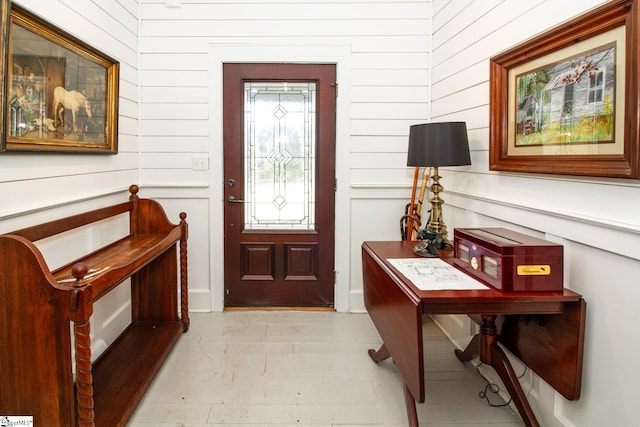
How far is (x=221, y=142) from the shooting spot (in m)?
3.31

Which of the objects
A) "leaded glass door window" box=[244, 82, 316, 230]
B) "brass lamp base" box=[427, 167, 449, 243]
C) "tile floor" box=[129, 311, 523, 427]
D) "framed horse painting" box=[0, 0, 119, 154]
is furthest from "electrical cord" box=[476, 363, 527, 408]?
"framed horse painting" box=[0, 0, 119, 154]

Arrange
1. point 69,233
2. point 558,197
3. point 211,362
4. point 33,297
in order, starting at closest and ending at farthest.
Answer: point 33,297
point 558,197
point 69,233
point 211,362

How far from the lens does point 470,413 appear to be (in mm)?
2062

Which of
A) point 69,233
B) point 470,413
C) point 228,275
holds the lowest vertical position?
point 470,413

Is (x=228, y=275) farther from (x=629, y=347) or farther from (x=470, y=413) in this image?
(x=629, y=347)

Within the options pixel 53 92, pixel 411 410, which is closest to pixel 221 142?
pixel 53 92

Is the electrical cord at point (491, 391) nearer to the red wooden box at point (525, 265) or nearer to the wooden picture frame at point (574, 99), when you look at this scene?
the red wooden box at point (525, 265)

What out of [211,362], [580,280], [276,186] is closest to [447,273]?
[580,280]

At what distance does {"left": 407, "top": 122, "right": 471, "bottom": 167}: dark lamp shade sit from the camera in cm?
234

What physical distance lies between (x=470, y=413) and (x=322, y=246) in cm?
171

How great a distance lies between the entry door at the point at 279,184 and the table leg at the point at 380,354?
93 centimetres

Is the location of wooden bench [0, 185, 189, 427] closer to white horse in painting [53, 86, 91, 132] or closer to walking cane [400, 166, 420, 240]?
white horse in painting [53, 86, 91, 132]

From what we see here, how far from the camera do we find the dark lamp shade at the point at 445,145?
7.68 ft

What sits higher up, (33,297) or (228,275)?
(33,297)
